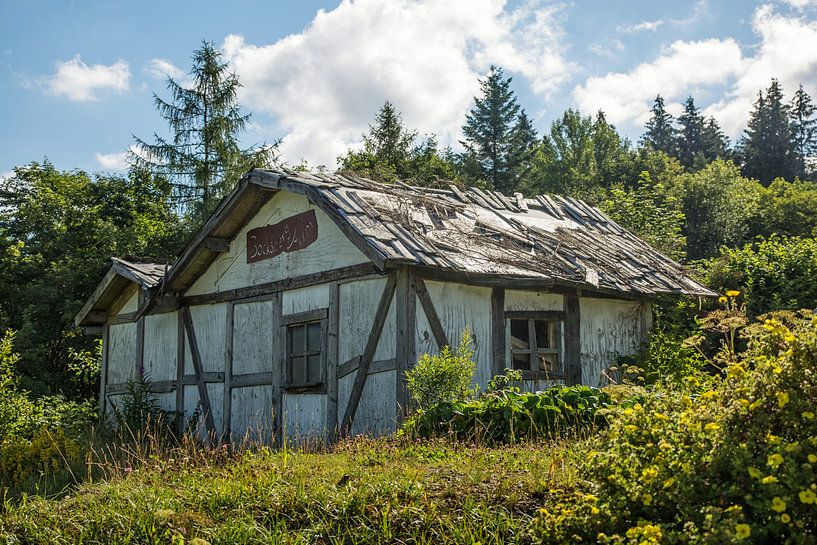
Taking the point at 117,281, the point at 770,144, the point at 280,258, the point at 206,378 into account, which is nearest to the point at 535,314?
the point at 280,258

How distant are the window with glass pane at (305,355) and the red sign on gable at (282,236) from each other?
1.26m

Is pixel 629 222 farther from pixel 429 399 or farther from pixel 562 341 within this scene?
pixel 429 399

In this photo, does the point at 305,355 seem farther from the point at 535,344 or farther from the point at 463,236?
the point at 535,344

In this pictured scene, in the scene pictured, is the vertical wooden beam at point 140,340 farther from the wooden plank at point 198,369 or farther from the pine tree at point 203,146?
the pine tree at point 203,146

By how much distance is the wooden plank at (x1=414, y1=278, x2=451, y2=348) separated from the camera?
10.9 metres

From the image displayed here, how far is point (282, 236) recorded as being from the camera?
43.0 ft

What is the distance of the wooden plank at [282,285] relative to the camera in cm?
1153

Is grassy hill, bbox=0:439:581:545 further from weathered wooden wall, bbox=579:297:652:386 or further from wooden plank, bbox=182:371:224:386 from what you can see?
wooden plank, bbox=182:371:224:386

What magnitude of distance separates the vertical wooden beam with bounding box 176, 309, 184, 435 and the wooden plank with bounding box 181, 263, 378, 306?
451 millimetres

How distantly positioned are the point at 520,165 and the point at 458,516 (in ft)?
132

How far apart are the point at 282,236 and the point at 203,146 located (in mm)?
17313

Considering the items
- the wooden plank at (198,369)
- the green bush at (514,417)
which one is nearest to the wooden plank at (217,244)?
the wooden plank at (198,369)

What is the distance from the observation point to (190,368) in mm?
14977

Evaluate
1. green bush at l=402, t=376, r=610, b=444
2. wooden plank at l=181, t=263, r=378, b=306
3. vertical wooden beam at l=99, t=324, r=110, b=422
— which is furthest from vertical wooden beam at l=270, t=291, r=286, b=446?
vertical wooden beam at l=99, t=324, r=110, b=422
